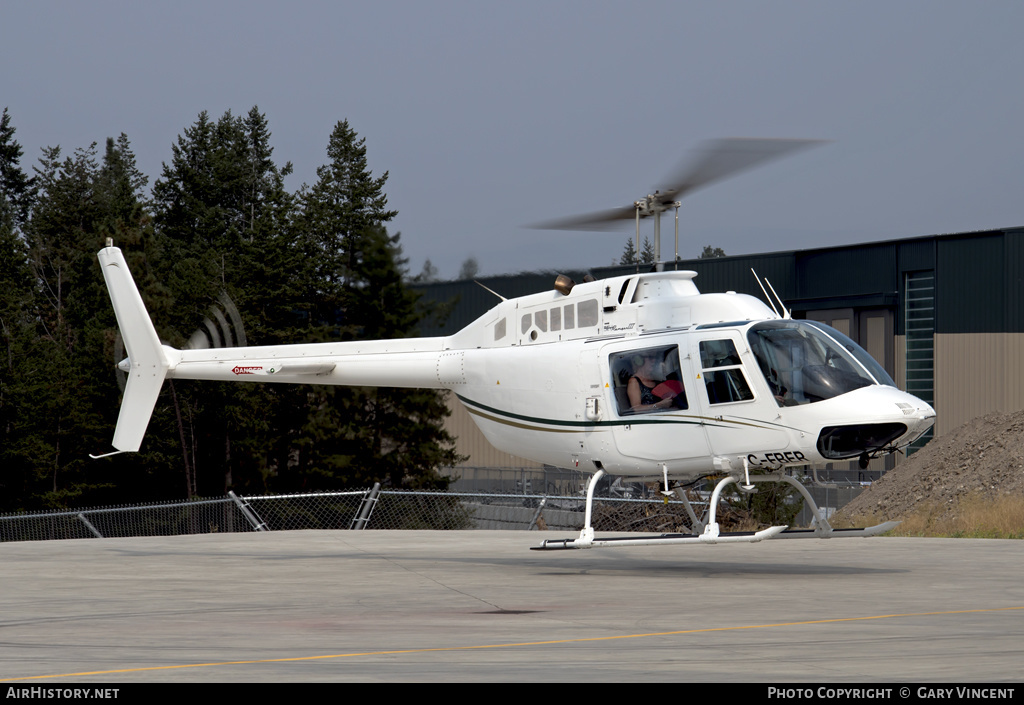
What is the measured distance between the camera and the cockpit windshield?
13.8 m

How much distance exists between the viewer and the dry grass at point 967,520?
2406 centimetres

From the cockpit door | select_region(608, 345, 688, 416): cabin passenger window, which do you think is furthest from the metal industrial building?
the cockpit door

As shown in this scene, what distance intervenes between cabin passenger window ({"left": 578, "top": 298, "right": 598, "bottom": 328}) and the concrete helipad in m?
3.60

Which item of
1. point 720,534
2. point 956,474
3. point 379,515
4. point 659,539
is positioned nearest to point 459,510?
point 379,515

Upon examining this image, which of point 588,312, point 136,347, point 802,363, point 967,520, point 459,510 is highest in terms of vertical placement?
point 588,312

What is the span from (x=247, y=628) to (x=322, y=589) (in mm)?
3621

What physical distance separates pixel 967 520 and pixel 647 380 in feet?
48.8

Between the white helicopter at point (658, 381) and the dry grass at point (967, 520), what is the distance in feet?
36.3

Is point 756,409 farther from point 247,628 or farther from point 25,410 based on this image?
point 25,410

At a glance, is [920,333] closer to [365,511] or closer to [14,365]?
[365,511]

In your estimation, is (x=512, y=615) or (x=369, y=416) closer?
(x=512, y=615)

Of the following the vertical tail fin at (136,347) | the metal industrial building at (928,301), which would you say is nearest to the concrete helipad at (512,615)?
the vertical tail fin at (136,347)

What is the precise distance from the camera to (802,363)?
14.0 m

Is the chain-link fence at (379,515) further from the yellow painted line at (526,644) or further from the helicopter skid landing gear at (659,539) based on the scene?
the yellow painted line at (526,644)
